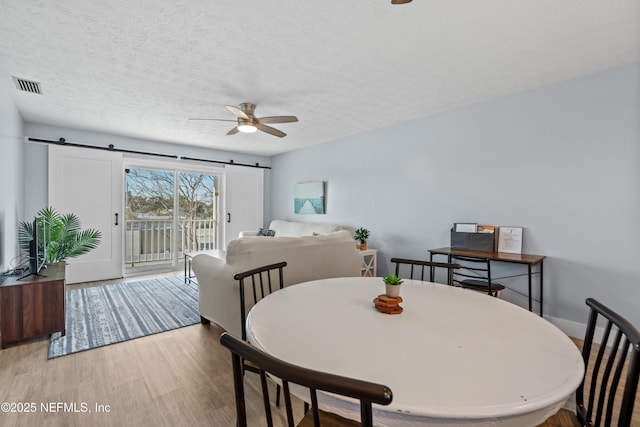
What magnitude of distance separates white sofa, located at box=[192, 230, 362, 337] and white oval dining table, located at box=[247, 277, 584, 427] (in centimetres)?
108

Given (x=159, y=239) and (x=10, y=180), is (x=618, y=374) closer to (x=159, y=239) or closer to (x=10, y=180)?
(x=10, y=180)

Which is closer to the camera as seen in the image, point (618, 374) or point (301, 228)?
point (618, 374)

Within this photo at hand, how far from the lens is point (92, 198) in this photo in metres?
4.57

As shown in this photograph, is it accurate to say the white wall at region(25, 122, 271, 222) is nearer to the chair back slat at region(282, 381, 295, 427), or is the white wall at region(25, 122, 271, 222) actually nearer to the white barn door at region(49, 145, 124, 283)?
the white barn door at region(49, 145, 124, 283)

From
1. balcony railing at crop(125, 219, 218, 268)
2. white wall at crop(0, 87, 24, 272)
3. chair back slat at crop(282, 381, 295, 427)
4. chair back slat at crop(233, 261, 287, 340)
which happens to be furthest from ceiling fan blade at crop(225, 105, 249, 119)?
balcony railing at crop(125, 219, 218, 268)

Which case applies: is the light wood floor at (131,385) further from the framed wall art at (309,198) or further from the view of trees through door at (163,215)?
the framed wall art at (309,198)

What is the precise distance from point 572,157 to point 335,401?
10.8ft

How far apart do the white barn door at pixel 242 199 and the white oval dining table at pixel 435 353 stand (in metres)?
4.95

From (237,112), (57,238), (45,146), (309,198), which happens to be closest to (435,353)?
(237,112)

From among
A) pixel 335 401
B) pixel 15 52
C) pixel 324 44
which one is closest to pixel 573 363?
pixel 335 401

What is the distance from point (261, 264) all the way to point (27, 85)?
2.95m

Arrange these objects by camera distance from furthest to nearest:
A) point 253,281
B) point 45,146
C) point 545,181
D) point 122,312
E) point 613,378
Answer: point 45,146
point 122,312
point 545,181
point 253,281
point 613,378

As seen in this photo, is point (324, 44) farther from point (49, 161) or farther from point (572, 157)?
point (49, 161)

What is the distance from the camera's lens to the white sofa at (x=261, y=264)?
2.45 metres
